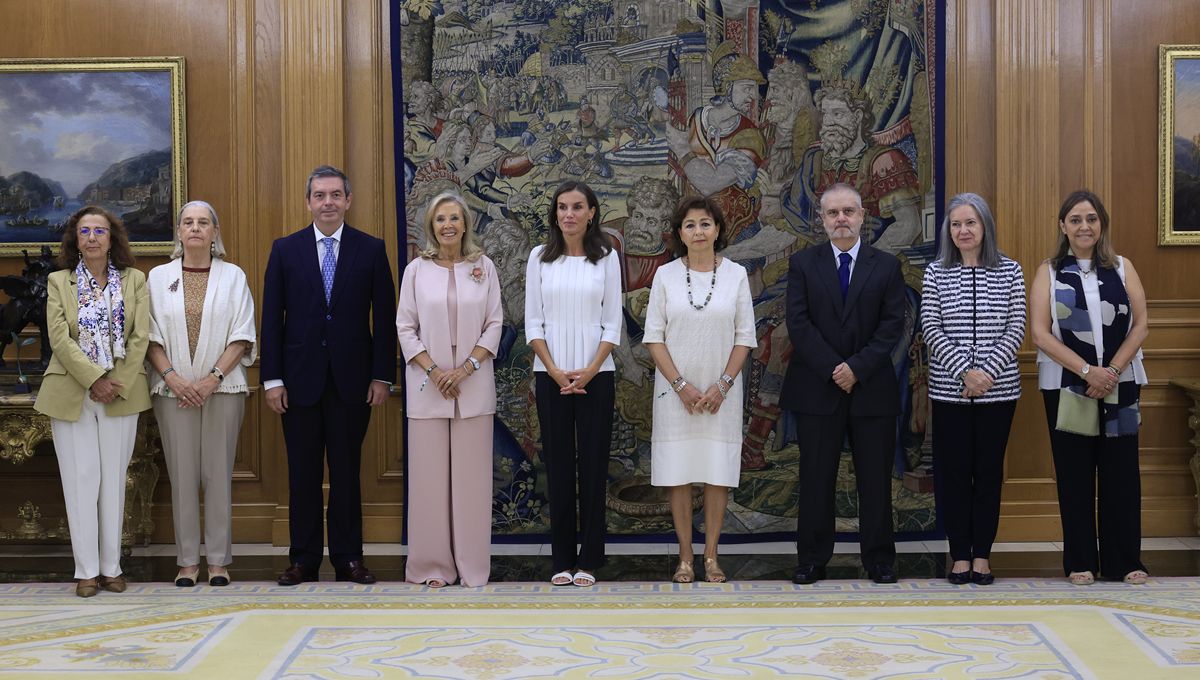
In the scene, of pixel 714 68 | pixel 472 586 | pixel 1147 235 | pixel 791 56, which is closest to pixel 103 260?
pixel 472 586

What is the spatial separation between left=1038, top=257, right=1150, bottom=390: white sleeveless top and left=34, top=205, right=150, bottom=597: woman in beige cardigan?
13.0ft

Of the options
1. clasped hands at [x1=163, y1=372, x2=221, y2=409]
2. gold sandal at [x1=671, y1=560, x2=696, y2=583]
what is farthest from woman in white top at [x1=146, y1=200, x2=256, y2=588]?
gold sandal at [x1=671, y1=560, x2=696, y2=583]

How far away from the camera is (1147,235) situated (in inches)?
250

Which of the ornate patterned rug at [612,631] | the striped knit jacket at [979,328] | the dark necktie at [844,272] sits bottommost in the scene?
the ornate patterned rug at [612,631]

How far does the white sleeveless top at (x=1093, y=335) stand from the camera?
210 inches

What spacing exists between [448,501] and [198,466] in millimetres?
1119

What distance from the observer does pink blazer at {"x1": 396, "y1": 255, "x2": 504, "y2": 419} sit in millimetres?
5383

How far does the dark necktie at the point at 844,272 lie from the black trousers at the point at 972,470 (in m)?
0.65

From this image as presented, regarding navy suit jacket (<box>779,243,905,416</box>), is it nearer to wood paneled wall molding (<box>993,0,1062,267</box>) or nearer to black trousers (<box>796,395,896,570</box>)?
black trousers (<box>796,395,896,570</box>)

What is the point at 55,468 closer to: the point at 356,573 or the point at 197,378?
the point at 197,378

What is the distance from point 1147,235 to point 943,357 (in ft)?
5.79

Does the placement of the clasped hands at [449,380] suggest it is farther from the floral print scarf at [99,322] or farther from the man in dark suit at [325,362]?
the floral print scarf at [99,322]

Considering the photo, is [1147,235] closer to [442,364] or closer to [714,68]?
[714,68]

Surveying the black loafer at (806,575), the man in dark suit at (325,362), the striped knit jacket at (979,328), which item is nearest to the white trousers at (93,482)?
the man in dark suit at (325,362)
